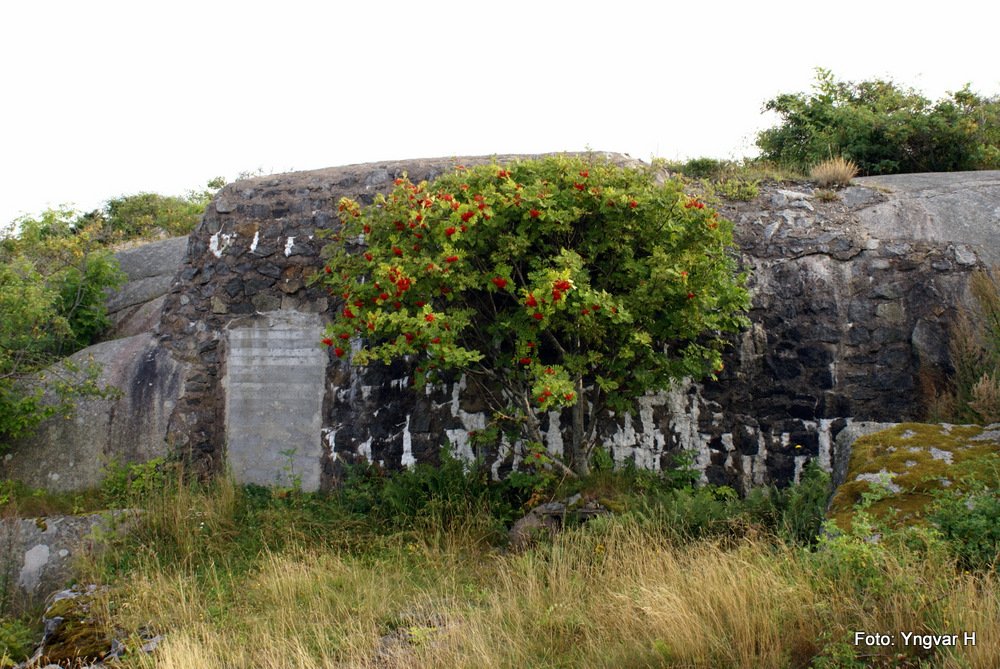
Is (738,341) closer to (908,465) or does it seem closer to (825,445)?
(825,445)

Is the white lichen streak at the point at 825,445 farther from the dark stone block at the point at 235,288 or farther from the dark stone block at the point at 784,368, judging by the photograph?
the dark stone block at the point at 235,288

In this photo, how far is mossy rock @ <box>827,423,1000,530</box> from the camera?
169 inches

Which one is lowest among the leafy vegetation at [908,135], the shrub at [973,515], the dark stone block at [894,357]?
the shrub at [973,515]

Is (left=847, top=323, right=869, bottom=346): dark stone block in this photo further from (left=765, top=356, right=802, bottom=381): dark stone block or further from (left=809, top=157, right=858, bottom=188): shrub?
(left=809, top=157, right=858, bottom=188): shrub

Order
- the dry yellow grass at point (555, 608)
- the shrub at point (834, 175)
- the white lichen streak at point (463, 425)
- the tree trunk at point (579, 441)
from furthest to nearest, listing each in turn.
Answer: the shrub at point (834, 175) < the white lichen streak at point (463, 425) < the tree trunk at point (579, 441) < the dry yellow grass at point (555, 608)

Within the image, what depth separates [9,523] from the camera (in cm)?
641

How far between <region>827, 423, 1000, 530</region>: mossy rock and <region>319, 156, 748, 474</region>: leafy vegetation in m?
1.56

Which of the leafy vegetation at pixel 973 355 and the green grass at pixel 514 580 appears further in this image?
the leafy vegetation at pixel 973 355

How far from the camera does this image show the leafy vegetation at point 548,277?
5562 millimetres

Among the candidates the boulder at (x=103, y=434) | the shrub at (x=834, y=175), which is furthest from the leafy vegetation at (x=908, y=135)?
the boulder at (x=103, y=434)

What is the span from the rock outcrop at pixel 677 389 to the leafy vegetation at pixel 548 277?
76 cm

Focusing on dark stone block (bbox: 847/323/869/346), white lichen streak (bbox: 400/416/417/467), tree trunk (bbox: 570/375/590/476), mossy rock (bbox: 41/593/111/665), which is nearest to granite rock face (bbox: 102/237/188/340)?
white lichen streak (bbox: 400/416/417/467)

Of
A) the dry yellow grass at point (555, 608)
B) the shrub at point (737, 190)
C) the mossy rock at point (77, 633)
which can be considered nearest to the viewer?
the dry yellow grass at point (555, 608)

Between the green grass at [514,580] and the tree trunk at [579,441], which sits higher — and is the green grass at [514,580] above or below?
below
